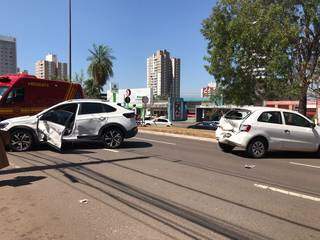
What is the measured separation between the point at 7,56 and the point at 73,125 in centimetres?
5698

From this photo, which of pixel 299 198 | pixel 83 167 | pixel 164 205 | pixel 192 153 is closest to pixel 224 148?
pixel 192 153

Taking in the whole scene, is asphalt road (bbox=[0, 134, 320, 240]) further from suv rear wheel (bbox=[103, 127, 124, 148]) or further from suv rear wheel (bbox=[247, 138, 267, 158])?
suv rear wheel (bbox=[103, 127, 124, 148])

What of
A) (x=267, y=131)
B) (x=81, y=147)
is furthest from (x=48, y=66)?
(x=267, y=131)

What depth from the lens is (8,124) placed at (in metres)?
12.3

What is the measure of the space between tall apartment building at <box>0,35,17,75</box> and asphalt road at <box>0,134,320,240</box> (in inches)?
2231

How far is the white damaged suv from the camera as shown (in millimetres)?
12391

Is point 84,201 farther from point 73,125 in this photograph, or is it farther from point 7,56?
point 7,56

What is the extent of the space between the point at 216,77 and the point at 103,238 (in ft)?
→ 61.9

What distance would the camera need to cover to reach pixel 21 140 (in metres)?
12.5

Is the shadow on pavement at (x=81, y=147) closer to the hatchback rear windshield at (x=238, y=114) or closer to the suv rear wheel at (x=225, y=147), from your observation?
the suv rear wheel at (x=225, y=147)

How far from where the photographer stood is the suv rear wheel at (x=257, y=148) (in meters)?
12.6

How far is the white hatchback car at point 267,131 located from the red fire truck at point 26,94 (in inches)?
322

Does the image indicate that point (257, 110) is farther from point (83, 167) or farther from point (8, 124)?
point (8, 124)

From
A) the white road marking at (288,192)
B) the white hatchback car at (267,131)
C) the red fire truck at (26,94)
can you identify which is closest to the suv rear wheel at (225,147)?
the white hatchback car at (267,131)
